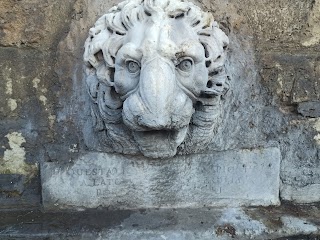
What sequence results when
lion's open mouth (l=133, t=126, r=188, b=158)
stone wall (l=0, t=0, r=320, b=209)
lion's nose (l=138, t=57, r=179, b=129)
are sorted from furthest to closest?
stone wall (l=0, t=0, r=320, b=209) → lion's open mouth (l=133, t=126, r=188, b=158) → lion's nose (l=138, t=57, r=179, b=129)

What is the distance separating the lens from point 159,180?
1.48 m

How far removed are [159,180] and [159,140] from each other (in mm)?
214

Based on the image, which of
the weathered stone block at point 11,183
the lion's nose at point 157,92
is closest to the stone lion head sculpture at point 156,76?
the lion's nose at point 157,92

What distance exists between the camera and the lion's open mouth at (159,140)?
1306 millimetres

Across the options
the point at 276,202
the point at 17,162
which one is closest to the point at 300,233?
the point at 276,202

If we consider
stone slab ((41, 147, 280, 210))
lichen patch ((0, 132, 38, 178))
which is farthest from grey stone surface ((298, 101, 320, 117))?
lichen patch ((0, 132, 38, 178))

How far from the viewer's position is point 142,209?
149 cm

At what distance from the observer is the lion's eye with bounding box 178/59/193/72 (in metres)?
1.23

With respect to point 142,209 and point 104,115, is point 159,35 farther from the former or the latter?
point 142,209

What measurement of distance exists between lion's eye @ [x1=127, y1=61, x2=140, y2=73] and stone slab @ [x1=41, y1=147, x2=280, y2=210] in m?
0.35

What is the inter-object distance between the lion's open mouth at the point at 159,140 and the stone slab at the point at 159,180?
0.11 m

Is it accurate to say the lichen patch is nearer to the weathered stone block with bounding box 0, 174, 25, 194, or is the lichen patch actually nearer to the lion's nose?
the weathered stone block with bounding box 0, 174, 25, 194

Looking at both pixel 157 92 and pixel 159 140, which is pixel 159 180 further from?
pixel 157 92

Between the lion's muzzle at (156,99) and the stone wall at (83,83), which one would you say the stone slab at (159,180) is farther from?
the lion's muzzle at (156,99)
